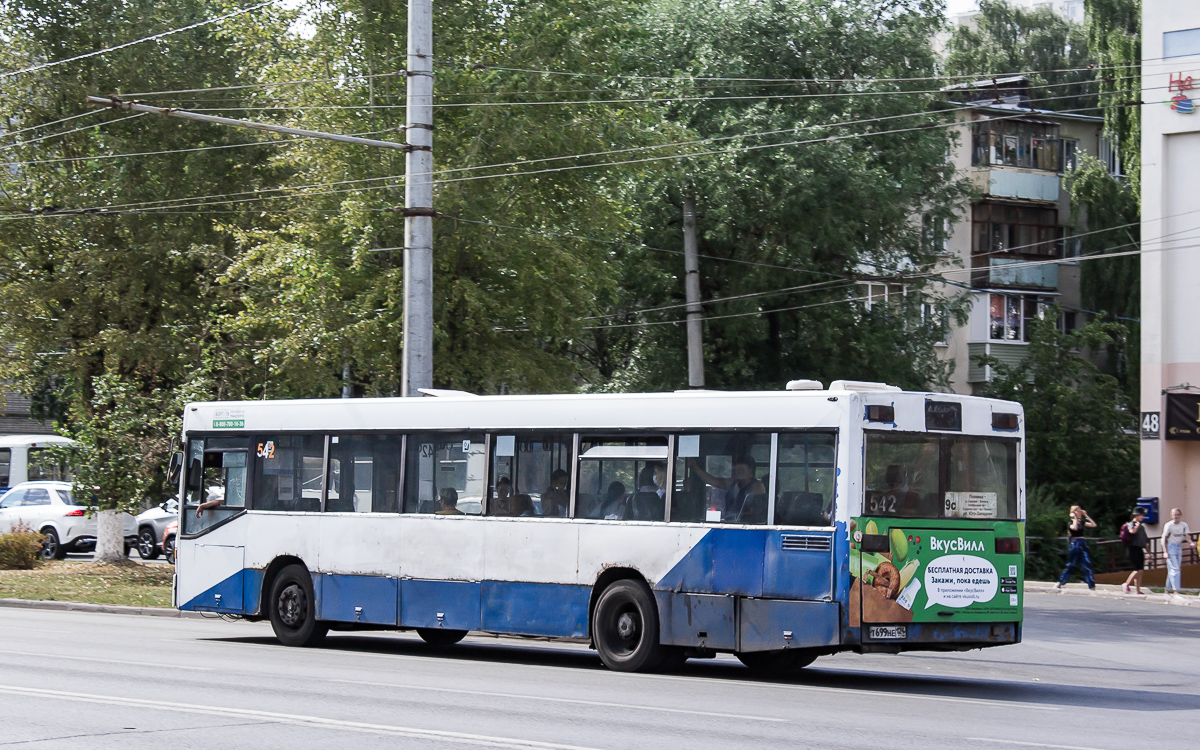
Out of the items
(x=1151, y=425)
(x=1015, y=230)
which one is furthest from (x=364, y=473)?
(x=1015, y=230)

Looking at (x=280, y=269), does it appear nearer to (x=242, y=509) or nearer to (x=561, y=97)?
(x=561, y=97)

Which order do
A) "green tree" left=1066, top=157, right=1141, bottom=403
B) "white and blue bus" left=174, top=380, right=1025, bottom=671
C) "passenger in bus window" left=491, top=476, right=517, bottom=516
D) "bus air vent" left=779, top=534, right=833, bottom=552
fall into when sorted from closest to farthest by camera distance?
"bus air vent" left=779, top=534, right=833, bottom=552 → "white and blue bus" left=174, top=380, right=1025, bottom=671 → "passenger in bus window" left=491, top=476, right=517, bottom=516 → "green tree" left=1066, top=157, right=1141, bottom=403

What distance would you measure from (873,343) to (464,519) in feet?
78.9

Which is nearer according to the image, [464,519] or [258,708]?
[258,708]

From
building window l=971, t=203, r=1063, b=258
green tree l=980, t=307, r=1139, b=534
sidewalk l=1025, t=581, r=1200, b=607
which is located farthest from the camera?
building window l=971, t=203, r=1063, b=258

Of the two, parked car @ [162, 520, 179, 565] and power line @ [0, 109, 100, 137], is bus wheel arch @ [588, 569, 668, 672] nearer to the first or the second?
power line @ [0, 109, 100, 137]

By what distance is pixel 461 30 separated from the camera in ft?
84.5

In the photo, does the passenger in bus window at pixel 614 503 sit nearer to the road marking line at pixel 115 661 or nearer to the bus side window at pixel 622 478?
the bus side window at pixel 622 478

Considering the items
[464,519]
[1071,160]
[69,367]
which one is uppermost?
[1071,160]

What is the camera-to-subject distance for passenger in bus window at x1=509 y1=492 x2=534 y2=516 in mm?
15352

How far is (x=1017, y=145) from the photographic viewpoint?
52.6m

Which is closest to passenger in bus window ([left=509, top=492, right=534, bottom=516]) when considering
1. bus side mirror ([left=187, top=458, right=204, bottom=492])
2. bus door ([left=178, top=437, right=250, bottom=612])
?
bus door ([left=178, top=437, right=250, bottom=612])

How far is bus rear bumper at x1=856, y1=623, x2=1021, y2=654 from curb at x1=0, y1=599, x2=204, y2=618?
40.4ft

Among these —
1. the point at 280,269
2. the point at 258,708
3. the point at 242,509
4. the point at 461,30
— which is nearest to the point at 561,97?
the point at 461,30
